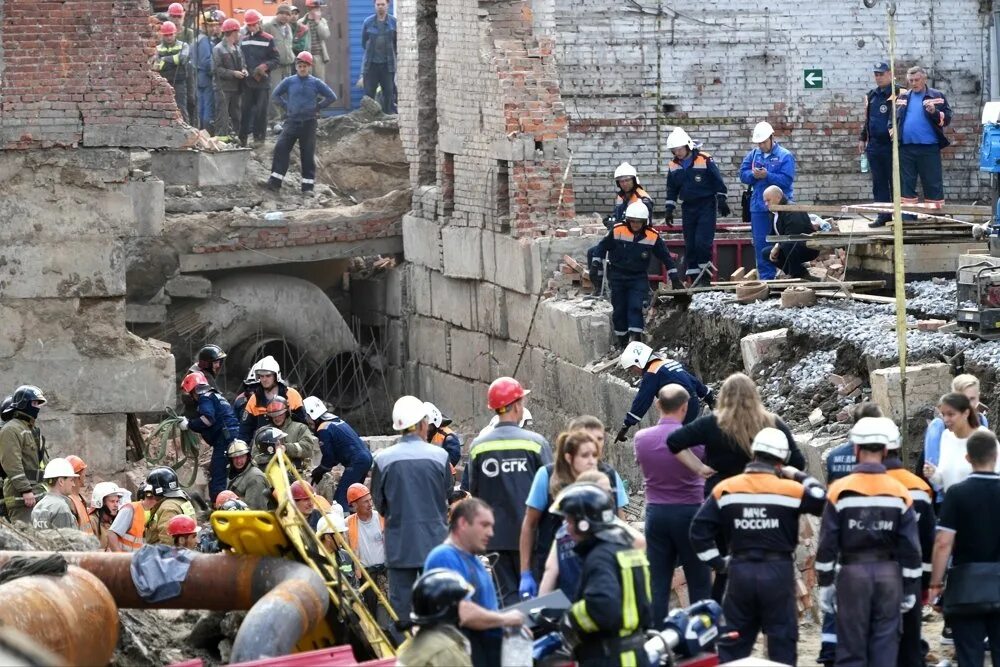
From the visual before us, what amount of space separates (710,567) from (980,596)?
1.43m

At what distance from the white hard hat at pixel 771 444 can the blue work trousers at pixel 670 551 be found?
1.15 m

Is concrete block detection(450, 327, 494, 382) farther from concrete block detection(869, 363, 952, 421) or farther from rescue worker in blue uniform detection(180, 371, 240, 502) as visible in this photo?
concrete block detection(869, 363, 952, 421)

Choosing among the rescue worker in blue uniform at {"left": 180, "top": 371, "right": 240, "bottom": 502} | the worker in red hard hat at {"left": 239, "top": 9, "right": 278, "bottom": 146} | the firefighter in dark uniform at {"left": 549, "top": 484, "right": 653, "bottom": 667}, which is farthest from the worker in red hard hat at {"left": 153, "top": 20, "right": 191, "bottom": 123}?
the firefighter in dark uniform at {"left": 549, "top": 484, "right": 653, "bottom": 667}

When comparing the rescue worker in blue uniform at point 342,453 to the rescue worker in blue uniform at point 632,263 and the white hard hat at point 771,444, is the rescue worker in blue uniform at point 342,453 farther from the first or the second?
the white hard hat at point 771,444

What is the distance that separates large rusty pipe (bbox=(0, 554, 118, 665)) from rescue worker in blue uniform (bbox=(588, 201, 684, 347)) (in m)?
7.86

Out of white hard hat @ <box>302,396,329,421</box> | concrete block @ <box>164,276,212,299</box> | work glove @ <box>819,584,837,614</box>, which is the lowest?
work glove @ <box>819,584,837,614</box>

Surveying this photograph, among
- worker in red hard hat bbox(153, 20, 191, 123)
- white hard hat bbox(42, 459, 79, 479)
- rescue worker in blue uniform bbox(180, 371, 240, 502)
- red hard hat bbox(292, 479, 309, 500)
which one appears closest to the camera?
red hard hat bbox(292, 479, 309, 500)

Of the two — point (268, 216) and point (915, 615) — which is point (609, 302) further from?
point (915, 615)

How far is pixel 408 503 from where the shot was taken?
407 inches

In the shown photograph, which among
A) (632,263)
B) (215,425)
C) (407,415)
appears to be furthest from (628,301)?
(407,415)

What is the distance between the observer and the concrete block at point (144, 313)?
2108 cm

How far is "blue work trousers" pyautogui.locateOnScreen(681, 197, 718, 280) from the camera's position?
17.4 m

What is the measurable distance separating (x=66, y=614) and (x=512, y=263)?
10816 mm

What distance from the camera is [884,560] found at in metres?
9.23
